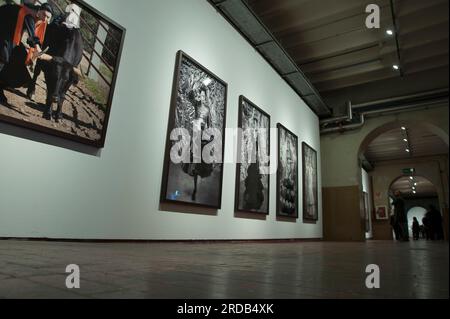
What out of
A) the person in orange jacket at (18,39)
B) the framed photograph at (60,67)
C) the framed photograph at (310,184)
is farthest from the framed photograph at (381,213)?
the person in orange jacket at (18,39)

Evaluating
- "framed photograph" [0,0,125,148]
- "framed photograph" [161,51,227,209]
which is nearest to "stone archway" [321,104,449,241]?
"framed photograph" [161,51,227,209]

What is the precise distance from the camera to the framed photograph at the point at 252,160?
5621 mm

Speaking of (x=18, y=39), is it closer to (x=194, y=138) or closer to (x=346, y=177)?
(x=194, y=138)

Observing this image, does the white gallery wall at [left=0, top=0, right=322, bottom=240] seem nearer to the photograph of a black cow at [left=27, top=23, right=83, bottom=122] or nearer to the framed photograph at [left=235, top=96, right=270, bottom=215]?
the framed photograph at [left=235, top=96, right=270, bottom=215]

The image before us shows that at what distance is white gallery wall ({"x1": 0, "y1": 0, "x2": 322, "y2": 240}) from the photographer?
2648 mm

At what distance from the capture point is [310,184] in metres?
9.34

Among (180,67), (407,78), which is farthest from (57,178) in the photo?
(407,78)

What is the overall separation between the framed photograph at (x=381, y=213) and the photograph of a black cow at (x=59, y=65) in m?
16.5

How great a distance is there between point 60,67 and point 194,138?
2.01 m

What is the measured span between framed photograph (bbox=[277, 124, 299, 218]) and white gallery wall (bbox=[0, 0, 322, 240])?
1.22 metres

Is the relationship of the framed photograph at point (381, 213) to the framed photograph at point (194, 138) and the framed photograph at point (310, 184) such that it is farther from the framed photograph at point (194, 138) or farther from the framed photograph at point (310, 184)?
the framed photograph at point (194, 138)
